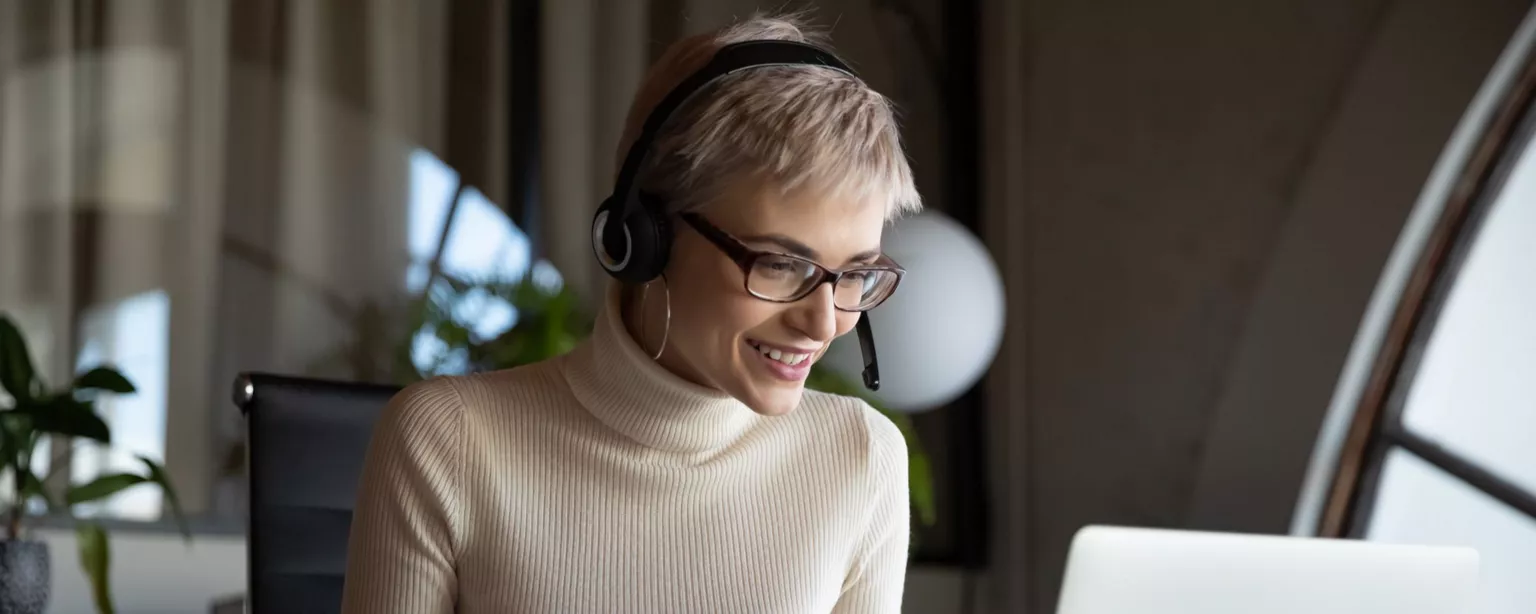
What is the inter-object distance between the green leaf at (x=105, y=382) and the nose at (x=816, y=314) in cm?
115

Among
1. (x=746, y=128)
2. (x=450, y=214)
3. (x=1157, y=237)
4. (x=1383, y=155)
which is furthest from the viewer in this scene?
(x=1157, y=237)

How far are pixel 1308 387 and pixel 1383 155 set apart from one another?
0.48 meters

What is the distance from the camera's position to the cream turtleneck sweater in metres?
1.12

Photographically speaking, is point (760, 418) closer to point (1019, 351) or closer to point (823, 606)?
point (823, 606)

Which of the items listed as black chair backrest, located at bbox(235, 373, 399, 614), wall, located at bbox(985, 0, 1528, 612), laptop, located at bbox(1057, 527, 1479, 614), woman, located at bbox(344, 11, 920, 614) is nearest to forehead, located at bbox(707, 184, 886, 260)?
woman, located at bbox(344, 11, 920, 614)

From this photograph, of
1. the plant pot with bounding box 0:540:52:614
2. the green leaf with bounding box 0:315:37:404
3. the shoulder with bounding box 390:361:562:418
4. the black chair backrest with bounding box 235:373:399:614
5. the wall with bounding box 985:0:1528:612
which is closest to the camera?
the shoulder with bounding box 390:361:562:418

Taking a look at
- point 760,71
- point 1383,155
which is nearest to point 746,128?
point 760,71

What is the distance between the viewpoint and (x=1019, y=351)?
359 centimetres

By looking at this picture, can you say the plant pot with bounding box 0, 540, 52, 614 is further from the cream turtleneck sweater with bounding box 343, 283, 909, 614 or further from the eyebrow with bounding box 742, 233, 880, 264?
the eyebrow with bounding box 742, 233, 880, 264

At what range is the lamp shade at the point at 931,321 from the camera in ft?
9.34

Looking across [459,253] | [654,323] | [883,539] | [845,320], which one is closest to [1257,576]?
[883,539]

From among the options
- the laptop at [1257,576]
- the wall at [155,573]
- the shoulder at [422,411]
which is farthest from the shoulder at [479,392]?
the wall at [155,573]

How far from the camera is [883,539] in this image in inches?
50.1

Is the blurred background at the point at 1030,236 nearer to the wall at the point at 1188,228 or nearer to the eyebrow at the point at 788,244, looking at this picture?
the wall at the point at 1188,228
